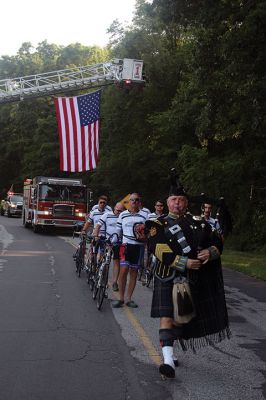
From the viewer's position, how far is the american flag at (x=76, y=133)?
24.4 meters

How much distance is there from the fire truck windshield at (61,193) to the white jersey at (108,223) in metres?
17.4

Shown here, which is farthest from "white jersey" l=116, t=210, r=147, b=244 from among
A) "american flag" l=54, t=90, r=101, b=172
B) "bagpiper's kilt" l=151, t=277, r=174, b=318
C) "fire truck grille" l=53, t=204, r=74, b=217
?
"fire truck grille" l=53, t=204, r=74, b=217

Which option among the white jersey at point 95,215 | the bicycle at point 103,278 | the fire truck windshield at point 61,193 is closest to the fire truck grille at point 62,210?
the fire truck windshield at point 61,193

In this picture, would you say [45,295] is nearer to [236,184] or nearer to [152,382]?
[152,382]

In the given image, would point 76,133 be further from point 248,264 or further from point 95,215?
point 95,215

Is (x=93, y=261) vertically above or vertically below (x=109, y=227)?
below

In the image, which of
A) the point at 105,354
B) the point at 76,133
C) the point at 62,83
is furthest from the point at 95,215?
the point at 62,83

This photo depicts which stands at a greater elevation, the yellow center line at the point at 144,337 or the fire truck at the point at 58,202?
the fire truck at the point at 58,202

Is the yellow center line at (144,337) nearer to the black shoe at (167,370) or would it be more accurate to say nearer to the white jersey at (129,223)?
the black shoe at (167,370)

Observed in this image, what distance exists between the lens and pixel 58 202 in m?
27.8

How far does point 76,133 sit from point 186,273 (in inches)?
791

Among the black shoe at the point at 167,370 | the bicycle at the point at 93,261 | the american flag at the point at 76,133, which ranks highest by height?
the american flag at the point at 76,133

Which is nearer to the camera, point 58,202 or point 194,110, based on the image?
point 194,110

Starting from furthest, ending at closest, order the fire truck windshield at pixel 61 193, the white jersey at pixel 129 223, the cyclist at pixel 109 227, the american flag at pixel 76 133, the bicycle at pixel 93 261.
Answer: the fire truck windshield at pixel 61 193 < the american flag at pixel 76 133 < the bicycle at pixel 93 261 < the cyclist at pixel 109 227 < the white jersey at pixel 129 223
